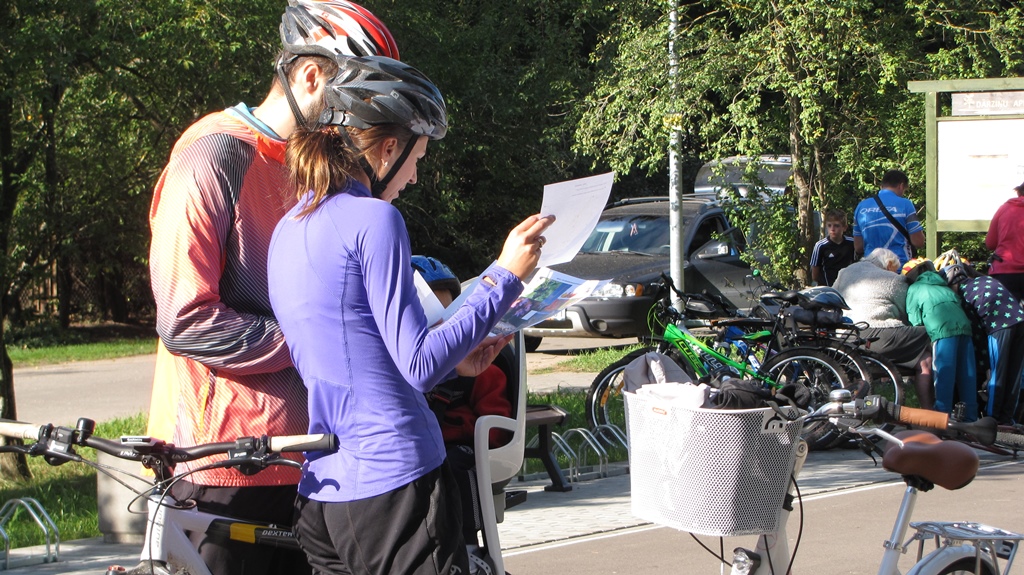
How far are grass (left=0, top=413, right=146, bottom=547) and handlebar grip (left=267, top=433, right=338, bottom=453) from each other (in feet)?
11.4

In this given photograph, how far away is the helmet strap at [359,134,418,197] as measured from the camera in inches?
103

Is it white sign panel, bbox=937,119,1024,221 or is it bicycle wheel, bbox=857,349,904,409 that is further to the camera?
white sign panel, bbox=937,119,1024,221

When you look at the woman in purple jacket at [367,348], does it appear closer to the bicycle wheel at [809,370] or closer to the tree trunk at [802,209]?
the bicycle wheel at [809,370]

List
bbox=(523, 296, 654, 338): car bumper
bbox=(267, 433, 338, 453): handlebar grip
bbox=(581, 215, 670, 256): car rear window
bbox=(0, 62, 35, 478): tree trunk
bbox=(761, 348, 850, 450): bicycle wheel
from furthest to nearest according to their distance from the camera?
bbox=(581, 215, 670, 256): car rear window < bbox=(523, 296, 654, 338): car bumper < bbox=(761, 348, 850, 450): bicycle wheel < bbox=(0, 62, 35, 478): tree trunk < bbox=(267, 433, 338, 453): handlebar grip

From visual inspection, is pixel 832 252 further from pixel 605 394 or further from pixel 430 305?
pixel 430 305

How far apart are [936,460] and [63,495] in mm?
6554

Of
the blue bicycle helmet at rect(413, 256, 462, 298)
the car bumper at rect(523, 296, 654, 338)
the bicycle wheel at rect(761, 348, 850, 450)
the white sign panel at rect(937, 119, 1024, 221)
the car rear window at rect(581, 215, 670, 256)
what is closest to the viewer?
the blue bicycle helmet at rect(413, 256, 462, 298)

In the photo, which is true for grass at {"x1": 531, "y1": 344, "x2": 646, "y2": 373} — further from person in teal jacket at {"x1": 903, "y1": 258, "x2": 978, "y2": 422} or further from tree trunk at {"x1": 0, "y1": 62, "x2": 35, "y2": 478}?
tree trunk at {"x1": 0, "y1": 62, "x2": 35, "y2": 478}

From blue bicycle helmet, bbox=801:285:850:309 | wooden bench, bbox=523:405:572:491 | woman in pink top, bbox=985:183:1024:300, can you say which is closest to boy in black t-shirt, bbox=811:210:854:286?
woman in pink top, bbox=985:183:1024:300

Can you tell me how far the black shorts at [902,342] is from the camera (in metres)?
9.87

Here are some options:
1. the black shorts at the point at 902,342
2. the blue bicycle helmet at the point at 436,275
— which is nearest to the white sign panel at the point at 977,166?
the black shorts at the point at 902,342

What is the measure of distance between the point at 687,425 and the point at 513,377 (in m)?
1.40

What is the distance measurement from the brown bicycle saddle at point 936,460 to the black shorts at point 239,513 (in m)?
1.67

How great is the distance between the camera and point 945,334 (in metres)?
9.63
